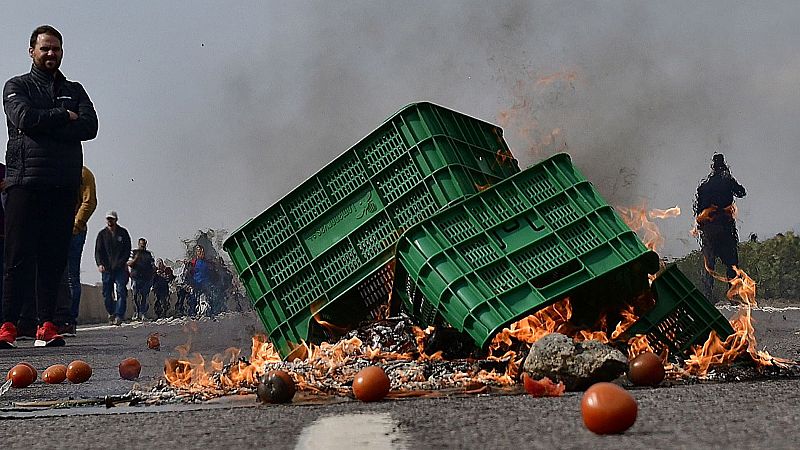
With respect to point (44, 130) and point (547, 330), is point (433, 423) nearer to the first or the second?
point (547, 330)

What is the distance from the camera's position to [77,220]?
14562 mm

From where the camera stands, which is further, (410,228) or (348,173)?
(348,173)

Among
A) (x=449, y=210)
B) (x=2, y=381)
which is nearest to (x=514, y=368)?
(x=449, y=210)

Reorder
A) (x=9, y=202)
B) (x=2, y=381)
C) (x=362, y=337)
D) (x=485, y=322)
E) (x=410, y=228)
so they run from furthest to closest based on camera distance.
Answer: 1. (x=9, y=202)
2. (x=2, y=381)
3. (x=362, y=337)
4. (x=410, y=228)
5. (x=485, y=322)

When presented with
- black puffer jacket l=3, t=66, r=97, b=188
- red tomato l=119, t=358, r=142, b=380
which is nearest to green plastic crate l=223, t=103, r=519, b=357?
red tomato l=119, t=358, r=142, b=380

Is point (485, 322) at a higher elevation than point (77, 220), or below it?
below

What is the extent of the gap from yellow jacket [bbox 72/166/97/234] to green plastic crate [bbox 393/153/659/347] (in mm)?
8862

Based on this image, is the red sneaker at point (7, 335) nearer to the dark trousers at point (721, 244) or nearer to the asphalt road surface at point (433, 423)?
the asphalt road surface at point (433, 423)

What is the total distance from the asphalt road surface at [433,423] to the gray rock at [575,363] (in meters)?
0.24

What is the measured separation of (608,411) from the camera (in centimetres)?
394

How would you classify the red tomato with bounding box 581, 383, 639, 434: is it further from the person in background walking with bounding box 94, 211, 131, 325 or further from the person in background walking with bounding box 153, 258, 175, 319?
the person in background walking with bounding box 153, 258, 175, 319

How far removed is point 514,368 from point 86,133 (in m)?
6.13

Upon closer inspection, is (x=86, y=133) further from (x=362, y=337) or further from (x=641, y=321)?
(x=641, y=321)

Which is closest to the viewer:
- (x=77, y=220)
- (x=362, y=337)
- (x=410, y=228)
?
(x=410, y=228)
